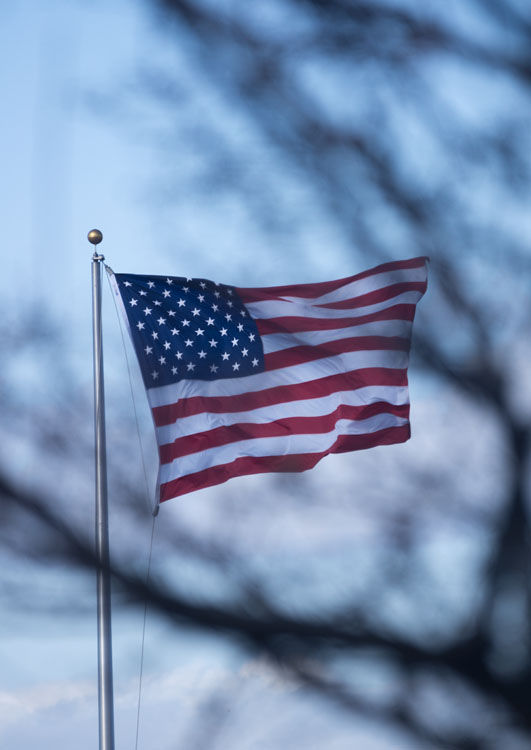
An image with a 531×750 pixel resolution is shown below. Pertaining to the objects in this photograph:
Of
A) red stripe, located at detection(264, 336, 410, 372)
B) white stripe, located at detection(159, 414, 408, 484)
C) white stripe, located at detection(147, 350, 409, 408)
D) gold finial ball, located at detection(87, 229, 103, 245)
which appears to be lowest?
white stripe, located at detection(159, 414, 408, 484)

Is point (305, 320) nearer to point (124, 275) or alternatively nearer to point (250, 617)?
point (124, 275)

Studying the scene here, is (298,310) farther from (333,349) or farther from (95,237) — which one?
(95,237)

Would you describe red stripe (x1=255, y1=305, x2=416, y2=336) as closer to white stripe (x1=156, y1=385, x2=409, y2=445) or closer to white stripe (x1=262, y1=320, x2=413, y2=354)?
white stripe (x1=262, y1=320, x2=413, y2=354)

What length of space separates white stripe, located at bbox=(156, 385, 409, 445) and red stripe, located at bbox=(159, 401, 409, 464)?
3 cm

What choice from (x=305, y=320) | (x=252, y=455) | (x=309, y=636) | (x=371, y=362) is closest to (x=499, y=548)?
(x=309, y=636)

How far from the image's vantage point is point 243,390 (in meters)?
8.29

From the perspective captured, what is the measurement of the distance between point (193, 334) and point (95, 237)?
157 centimetres

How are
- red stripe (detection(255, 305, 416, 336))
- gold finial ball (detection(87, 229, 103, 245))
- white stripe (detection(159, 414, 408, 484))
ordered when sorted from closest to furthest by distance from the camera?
red stripe (detection(255, 305, 416, 336)), white stripe (detection(159, 414, 408, 484)), gold finial ball (detection(87, 229, 103, 245))

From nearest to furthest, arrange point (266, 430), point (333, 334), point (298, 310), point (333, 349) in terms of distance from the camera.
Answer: point (333, 349) → point (333, 334) → point (298, 310) → point (266, 430)

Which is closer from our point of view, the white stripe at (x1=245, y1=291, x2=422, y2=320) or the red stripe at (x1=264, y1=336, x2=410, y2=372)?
the red stripe at (x1=264, y1=336, x2=410, y2=372)

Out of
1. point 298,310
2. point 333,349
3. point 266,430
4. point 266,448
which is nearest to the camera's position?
point 333,349

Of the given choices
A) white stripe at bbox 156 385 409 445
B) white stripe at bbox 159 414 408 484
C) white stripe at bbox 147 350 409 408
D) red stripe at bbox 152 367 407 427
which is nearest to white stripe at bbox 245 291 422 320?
white stripe at bbox 147 350 409 408

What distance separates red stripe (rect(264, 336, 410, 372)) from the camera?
3406mm

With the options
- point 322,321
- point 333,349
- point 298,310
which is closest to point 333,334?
point 322,321
